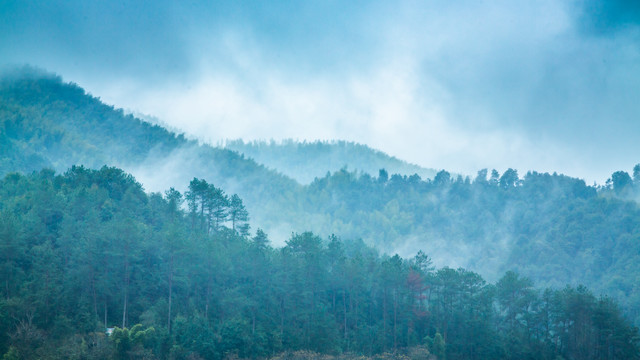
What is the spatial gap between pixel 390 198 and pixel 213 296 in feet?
385

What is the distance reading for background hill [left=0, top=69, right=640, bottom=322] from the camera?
385ft

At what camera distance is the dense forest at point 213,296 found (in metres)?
48.5

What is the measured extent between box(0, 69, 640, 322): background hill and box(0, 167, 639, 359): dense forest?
31278mm

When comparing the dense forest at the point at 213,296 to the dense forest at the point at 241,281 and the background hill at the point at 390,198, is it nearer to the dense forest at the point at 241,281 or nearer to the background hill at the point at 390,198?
the dense forest at the point at 241,281

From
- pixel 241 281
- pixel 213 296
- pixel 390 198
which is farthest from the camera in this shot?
pixel 390 198

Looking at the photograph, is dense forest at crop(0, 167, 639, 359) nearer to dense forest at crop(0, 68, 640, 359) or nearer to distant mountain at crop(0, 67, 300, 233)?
dense forest at crop(0, 68, 640, 359)

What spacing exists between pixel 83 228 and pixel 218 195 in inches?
950

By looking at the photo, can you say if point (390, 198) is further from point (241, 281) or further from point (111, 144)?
point (241, 281)

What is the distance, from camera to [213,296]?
202ft

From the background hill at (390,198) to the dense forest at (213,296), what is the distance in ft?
103

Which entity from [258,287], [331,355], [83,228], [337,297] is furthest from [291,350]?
[83,228]

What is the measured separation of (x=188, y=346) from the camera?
50688 mm

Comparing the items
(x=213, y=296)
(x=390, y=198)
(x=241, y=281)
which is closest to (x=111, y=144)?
(x=390, y=198)

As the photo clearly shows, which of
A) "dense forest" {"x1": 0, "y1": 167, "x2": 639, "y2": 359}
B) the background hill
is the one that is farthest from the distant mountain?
"dense forest" {"x1": 0, "y1": 167, "x2": 639, "y2": 359}
